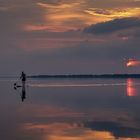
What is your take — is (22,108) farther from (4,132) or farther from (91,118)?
(4,132)

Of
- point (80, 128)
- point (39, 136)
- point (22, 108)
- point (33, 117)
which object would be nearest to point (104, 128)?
point (80, 128)

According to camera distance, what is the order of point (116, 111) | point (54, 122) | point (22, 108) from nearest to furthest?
point (54, 122)
point (116, 111)
point (22, 108)

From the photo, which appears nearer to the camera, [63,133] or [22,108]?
[63,133]

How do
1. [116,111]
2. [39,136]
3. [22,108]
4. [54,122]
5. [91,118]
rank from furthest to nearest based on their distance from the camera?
[22,108]
[116,111]
[91,118]
[54,122]
[39,136]

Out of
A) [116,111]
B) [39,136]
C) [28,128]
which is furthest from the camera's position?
[116,111]

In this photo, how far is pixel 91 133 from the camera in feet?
54.7

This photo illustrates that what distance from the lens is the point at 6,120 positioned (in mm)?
20578

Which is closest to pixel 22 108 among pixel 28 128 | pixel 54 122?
pixel 54 122

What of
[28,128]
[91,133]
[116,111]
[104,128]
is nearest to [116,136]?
[91,133]

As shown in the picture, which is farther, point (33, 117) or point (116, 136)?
point (33, 117)

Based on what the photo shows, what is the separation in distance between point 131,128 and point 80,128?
2.12 m

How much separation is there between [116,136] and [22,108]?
37.8 ft

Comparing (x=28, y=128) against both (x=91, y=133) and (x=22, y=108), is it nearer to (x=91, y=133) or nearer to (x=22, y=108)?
(x=91, y=133)

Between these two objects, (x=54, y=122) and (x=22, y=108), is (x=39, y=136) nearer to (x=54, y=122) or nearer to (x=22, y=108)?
(x=54, y=122)
